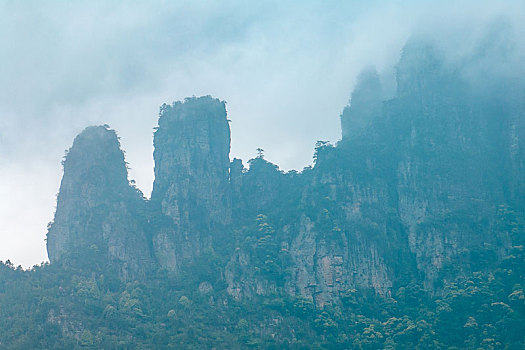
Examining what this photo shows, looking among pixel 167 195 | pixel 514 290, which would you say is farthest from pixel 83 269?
pixel 514 290

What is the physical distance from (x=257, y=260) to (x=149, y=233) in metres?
15.5

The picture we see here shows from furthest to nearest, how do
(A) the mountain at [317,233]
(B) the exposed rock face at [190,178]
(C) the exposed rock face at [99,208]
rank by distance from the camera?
(B) the exposed rock face at [190,178] → (C) the exposed rock face at [99,208] → (A) the mountain at [317,233]

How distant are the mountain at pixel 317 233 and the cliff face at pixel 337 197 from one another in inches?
8.4

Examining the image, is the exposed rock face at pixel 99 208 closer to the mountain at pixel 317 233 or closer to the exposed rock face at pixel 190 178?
the mountain at pixel 317 233

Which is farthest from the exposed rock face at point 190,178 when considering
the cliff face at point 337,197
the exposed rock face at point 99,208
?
the exposed rock face at point 99,208

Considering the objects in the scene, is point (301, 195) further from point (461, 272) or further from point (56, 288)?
point (56, 288)

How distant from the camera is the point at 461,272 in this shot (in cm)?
10369

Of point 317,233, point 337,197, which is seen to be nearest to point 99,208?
point 317,233

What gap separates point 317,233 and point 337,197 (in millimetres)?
7956

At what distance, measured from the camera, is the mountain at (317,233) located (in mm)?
96125

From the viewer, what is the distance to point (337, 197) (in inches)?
4584

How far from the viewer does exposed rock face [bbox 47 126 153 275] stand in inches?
4294

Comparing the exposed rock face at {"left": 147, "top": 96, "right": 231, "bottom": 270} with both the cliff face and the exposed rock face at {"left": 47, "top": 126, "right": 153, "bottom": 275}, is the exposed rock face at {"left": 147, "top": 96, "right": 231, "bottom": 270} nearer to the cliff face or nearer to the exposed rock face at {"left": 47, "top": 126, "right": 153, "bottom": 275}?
the cliff face

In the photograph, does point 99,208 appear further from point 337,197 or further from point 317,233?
point 337,197
